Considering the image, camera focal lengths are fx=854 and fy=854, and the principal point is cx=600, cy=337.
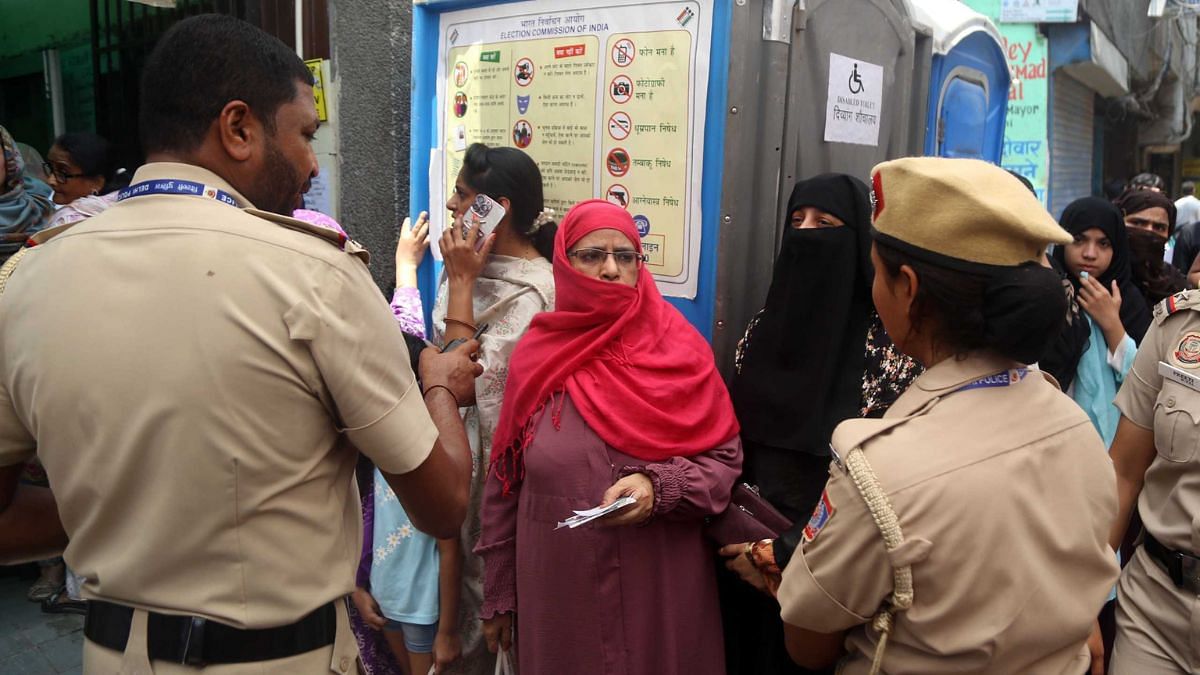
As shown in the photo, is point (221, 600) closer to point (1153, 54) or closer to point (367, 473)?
point (367, 473)

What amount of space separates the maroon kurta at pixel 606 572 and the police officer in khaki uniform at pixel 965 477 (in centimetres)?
71

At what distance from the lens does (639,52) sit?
7.72 ft

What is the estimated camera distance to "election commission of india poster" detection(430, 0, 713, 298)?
2289mm

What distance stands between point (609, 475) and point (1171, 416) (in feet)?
4.31

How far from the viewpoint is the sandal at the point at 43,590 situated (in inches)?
158

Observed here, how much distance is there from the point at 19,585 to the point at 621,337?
3767 mm

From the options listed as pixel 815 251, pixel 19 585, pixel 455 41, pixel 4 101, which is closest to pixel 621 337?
pixel 815 251

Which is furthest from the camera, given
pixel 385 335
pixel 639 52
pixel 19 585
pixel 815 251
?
pixel 19 585

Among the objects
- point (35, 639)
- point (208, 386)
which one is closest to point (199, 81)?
point (208, 386)

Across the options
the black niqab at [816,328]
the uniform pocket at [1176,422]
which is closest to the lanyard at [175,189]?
the black niqab at [816,328]

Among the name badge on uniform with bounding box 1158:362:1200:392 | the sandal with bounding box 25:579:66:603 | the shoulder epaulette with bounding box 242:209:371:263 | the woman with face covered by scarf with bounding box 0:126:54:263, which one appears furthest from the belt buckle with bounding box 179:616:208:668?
the sandal with bounding box 25:579:66:603

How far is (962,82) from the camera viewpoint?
3.17 meters

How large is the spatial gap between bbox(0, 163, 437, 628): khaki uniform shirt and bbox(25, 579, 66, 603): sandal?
10.6 ft

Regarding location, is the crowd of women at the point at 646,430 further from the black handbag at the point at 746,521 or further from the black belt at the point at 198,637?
the black belt at the point at 198,637
